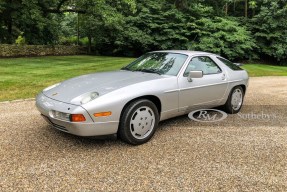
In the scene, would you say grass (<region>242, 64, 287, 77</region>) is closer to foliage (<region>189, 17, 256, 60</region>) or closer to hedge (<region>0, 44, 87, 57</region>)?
foliage (<region>189, 17, 256, 60</region>)

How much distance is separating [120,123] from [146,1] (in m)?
22.0

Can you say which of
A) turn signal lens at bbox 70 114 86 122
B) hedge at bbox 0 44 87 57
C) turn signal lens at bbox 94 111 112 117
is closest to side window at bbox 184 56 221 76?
turn signal lens at bbox 94 111 112 117

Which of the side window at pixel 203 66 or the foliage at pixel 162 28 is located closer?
the side window at pixel 203 66

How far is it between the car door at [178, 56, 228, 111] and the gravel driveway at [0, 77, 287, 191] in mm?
448

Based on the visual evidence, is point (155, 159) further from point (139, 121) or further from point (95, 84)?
point (95, 84)

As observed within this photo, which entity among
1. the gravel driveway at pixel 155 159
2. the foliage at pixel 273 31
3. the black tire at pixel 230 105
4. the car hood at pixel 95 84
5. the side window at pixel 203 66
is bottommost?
the gravel driveway at pixel 155 159

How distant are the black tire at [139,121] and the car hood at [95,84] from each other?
0.35m

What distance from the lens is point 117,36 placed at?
22312mm

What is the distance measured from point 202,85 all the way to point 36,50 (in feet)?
61.7

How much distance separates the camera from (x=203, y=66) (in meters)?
5.06

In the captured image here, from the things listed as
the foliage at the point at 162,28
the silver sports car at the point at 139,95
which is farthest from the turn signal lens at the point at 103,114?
the foliage at the point at 162,28

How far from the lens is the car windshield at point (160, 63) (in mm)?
4633

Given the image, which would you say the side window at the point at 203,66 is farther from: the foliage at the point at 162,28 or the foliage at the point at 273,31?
the foliage at the point at 273,31

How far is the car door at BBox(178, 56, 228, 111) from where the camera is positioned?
4.52 metres
